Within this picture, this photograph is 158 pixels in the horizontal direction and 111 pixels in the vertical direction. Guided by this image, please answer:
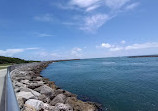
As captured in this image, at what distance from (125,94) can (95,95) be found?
8.90 ft

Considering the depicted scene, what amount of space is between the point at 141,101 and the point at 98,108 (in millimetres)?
3559

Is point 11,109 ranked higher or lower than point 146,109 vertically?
higher

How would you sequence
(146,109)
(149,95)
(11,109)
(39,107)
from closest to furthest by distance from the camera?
(11,109) → (39,107) → (146,109) → (149,95)

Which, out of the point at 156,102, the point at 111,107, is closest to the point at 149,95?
the point at 156,102

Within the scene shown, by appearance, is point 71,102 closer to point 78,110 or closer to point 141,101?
point 78,110

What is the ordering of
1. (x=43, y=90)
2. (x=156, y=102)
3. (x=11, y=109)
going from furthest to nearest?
(x=43, y=90) → (x=156, y=102) → (x=11, y=109)

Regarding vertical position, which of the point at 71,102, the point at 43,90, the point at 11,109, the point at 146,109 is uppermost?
the point at 11,109

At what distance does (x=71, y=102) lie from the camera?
7.30m

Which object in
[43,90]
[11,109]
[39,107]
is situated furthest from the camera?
[43,90]

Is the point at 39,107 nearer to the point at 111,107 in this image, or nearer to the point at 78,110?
the point at 78,110

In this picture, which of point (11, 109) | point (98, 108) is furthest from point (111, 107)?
point (11, 109)

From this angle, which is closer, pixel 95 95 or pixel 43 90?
pixel 43 90

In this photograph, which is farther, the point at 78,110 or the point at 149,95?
the point at 149,95

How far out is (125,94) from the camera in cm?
975
